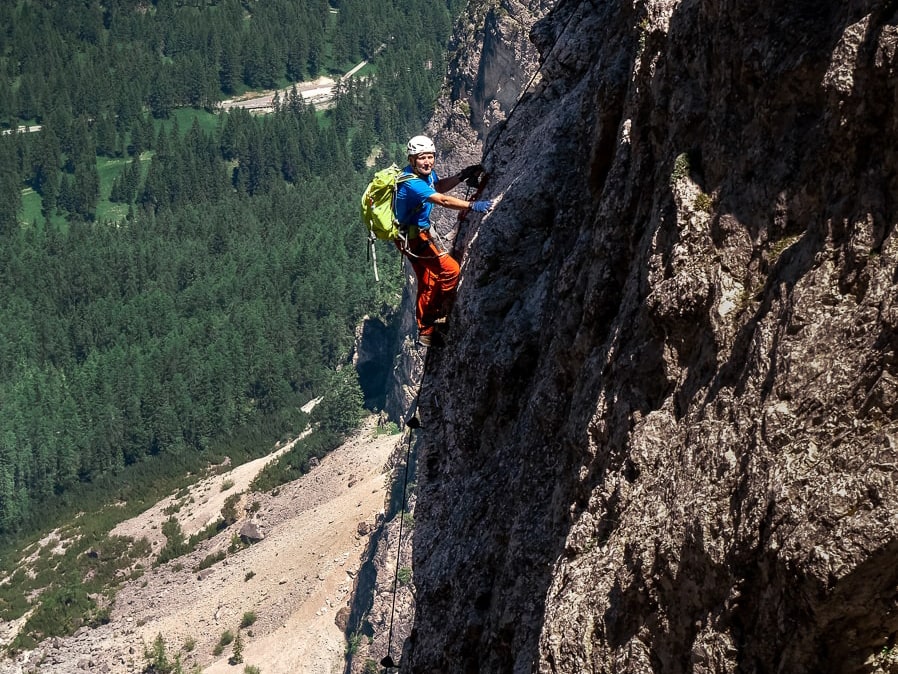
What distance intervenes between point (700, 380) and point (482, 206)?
611 cm

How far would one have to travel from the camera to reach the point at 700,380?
351 inches

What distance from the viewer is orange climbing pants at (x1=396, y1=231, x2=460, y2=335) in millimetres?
15094

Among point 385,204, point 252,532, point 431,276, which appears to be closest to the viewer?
point 385,204

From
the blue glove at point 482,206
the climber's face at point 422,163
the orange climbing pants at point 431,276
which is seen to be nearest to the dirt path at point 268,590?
the orange climbing pants at point 431,276

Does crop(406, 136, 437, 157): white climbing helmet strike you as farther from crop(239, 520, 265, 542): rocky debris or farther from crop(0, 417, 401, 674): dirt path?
crop(239, 520, 265, 542): rocky debris

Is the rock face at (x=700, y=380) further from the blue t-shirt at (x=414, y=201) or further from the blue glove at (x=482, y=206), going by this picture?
the blue t-shirt at (x=414, y=201)

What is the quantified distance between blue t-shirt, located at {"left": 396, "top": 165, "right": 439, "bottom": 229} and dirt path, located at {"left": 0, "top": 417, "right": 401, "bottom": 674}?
63.4 meters

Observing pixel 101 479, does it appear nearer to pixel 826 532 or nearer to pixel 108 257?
pixel 108 257

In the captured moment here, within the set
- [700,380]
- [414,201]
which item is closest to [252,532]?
[414,201]

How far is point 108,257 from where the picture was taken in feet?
551

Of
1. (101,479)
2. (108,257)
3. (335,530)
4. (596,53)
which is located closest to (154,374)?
(101,479)

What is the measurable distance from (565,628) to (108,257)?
166 m

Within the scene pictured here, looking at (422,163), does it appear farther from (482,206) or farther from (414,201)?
(482,206)

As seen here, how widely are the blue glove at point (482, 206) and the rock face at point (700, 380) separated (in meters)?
0.99
